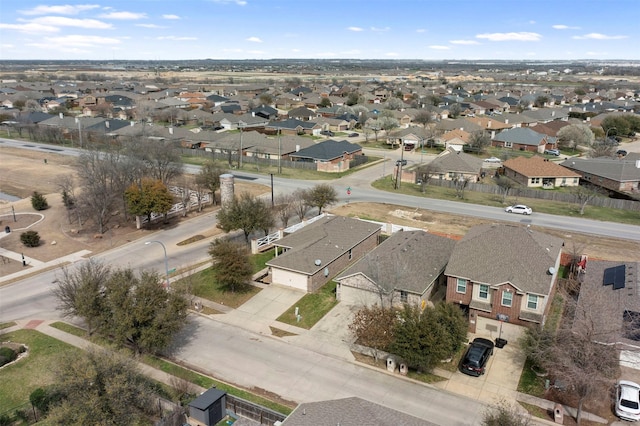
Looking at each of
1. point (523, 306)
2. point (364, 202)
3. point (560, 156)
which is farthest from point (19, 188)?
point (560, 156)

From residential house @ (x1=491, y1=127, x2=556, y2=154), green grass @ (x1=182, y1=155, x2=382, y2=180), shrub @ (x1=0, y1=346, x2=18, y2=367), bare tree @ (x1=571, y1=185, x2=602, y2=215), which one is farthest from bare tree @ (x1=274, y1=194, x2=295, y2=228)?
residential house @ (x1=491, y1=127, x2=556, y2=154)

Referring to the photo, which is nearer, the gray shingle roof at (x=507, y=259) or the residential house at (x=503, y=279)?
the residential house at (x=503, y=279)

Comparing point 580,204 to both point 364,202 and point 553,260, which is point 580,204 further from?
point 553,260

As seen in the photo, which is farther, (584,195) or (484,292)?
(584,195)

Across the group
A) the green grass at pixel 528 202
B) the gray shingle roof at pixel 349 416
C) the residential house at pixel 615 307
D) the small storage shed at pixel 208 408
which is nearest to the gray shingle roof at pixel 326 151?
the green grass at pixel 528 202

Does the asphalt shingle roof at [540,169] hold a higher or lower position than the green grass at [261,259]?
higher

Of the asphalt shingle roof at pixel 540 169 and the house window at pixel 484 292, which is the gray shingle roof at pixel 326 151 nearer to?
the asphalt shingle roof at pixel 540 169

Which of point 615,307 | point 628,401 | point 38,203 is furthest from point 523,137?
point 38,203

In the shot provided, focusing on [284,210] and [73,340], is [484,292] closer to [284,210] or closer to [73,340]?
[284,210]
